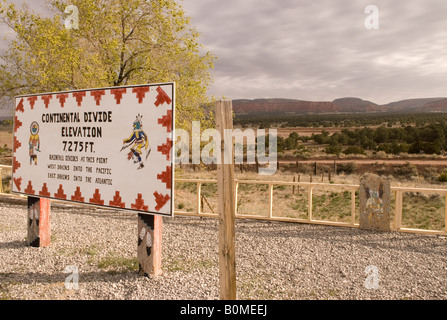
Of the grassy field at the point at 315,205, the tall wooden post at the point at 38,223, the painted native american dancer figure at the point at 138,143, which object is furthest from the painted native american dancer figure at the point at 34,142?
the grassy field at the point at 315,205

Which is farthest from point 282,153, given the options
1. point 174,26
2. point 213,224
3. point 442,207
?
point 213,224

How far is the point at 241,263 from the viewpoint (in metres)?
7.49

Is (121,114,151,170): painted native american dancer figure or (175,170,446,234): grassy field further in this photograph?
(175,170,446,234): grassy field

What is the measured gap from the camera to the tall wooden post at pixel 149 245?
266 inches

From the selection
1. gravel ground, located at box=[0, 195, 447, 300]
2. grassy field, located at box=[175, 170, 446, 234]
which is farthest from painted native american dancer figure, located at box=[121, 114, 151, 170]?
grassy field, located at box=[175, 170, 446, 234]

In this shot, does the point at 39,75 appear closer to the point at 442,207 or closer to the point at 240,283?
the point at 240,283

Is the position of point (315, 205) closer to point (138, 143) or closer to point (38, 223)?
point (38, 223)

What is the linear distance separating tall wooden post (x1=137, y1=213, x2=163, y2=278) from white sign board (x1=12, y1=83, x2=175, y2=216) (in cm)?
45

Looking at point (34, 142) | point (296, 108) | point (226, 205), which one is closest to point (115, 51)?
point (34, 142)

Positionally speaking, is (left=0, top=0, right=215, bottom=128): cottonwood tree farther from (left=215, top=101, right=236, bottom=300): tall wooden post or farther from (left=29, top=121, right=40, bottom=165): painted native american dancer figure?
(left=215, top=101, right=236, bottom=300): tall wooden post

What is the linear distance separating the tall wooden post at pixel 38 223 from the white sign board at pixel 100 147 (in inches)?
13.9

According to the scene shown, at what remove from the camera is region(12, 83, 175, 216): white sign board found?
20.4 ft

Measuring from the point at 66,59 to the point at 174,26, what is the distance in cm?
462

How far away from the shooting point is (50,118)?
7.97 meters
